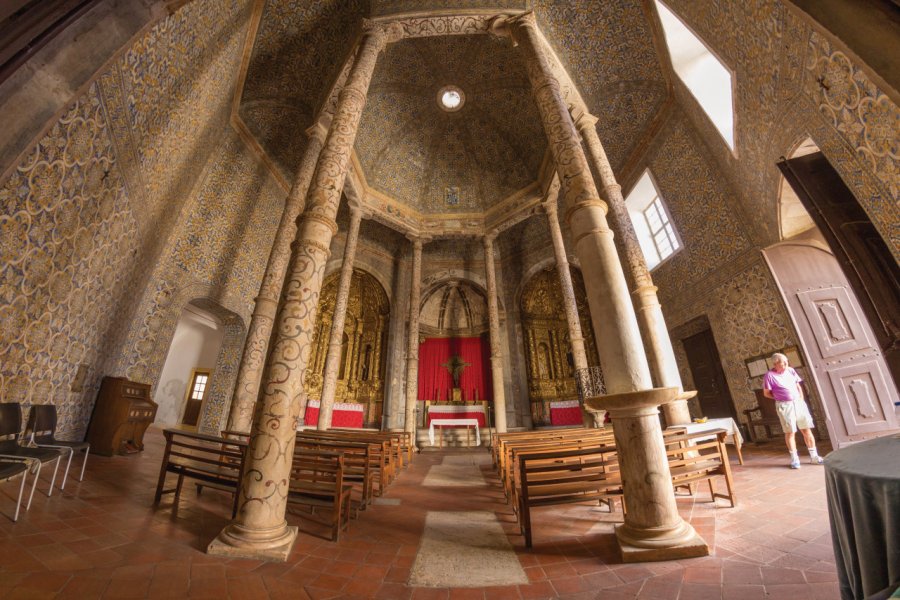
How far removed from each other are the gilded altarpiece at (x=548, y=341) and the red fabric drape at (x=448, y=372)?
74.4 inches

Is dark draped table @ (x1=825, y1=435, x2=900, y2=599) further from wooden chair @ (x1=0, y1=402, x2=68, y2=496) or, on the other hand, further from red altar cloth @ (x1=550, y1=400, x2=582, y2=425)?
red altar cloth @ (x1=550, y1=400, x2=582, y2=425)

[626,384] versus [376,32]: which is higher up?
[376,32]

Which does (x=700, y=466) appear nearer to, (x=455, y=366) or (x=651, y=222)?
(x=651, y=222)

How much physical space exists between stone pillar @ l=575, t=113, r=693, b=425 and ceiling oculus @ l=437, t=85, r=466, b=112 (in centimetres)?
607

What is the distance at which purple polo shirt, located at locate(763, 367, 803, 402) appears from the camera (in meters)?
4.32

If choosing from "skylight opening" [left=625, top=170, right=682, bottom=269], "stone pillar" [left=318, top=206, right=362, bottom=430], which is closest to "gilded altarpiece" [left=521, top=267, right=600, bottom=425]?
"skylight opening" [left=625, top=170, right=682, bottom=269]

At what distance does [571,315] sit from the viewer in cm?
903

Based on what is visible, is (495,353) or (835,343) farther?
(495,353)

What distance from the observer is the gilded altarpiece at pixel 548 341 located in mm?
12461

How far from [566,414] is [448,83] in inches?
472

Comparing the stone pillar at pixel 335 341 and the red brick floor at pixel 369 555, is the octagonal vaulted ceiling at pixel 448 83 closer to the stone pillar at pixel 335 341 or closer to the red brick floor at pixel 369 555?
the stone pillar at pixel 335 341

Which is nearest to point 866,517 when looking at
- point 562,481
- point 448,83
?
point 562,481

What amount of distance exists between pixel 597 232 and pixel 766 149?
4.78 meters

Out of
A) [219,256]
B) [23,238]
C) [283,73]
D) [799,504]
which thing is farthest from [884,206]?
[219,256]
